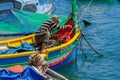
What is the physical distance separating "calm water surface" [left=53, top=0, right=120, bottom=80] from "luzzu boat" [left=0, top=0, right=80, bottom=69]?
0.61 metres

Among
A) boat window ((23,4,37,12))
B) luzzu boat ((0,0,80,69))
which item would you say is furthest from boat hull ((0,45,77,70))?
boat window ((23,4,37,12))

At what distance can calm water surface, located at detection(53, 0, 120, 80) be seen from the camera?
15.6 metres

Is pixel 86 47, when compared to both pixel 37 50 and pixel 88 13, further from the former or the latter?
pixel 88 13

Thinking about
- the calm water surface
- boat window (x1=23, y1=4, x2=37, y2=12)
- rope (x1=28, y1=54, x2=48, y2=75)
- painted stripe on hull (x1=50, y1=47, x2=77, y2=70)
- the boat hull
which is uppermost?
rope (x1=28, y1=54, x2=48, y2=75)

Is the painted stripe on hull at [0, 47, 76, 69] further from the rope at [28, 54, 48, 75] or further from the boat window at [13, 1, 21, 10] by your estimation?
the boat window at [13, 1, 21, 10]

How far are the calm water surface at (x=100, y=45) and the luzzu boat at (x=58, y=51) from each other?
61 centimetres

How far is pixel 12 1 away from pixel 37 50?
10.5 m

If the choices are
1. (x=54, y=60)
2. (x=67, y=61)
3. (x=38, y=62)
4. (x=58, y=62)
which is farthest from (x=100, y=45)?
(x=38, y=62)

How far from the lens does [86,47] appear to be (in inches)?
775

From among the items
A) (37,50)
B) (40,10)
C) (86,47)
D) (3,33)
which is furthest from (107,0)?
(37,50)

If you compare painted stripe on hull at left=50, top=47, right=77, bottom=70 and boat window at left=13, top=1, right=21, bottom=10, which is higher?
painted stripe on hull at left=50, top=47, right=77, bottom=70

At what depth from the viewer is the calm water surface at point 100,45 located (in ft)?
51.2

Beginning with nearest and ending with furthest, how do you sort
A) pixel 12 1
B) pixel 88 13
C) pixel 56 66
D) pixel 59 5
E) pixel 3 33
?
pixel 56 66, pixel 3 33, pixel 12 1, pixel 88 13, pixel 59 5

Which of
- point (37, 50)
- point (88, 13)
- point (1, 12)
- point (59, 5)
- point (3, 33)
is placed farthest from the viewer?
point (59, 5)
